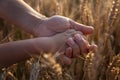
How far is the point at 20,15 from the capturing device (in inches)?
61.4

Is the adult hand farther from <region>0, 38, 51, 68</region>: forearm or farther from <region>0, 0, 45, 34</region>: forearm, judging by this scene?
<region>0, 38, 51, 68</region>: forearm

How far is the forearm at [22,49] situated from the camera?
4.20 ft

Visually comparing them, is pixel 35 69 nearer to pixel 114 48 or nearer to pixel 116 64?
pixel 116 64

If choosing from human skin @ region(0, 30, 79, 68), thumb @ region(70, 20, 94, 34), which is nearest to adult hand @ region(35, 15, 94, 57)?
thumb @ region(70, 20, 94, 34)

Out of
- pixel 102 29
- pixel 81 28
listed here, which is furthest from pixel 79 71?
pixel 102 29

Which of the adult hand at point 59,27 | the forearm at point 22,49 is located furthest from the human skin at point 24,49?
the adult hand at point 59,27

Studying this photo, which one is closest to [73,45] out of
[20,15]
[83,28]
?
[83,28]

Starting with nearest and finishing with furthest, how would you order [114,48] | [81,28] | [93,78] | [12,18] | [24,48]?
[93,78], [24,48], [81,28], [12,18], [114,48]

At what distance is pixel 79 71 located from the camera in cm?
150

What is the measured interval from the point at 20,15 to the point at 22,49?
1.02 ft

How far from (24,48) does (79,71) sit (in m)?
0.32

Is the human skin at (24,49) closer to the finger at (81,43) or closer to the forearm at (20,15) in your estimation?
the finger at (81,43)

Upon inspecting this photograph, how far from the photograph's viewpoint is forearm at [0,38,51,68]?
1.28 metres

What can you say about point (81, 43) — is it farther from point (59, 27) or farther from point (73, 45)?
point (59, 27)
